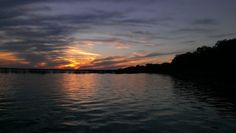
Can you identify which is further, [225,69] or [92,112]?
[225,69]

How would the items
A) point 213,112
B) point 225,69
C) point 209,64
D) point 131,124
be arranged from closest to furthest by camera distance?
point 131,124, point 213,112, point 225,69, point 209,64

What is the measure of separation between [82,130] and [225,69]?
4029 inches

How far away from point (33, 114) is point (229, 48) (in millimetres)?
107191

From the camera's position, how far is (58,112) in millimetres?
30906

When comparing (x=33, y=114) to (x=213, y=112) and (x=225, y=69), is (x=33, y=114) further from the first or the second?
(x=225, y=69)

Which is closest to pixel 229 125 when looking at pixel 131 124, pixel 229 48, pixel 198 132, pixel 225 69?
pixel 198 132

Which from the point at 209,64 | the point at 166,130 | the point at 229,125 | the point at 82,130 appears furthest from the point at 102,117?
the point at 209,64

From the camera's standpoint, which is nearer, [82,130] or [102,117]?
[82,130]

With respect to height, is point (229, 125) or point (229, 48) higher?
point (229, 48)

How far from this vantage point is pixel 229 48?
118 metres

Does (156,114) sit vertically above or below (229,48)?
below

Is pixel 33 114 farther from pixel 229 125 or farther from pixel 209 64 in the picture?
pixel 209 64

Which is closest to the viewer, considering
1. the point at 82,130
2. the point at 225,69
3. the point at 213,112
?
the point at 82,130

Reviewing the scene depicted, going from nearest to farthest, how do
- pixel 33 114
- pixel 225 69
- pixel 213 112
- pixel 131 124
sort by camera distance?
pixel 131 124
pixel 33 114
pixel 213 112
pixel 225 69
